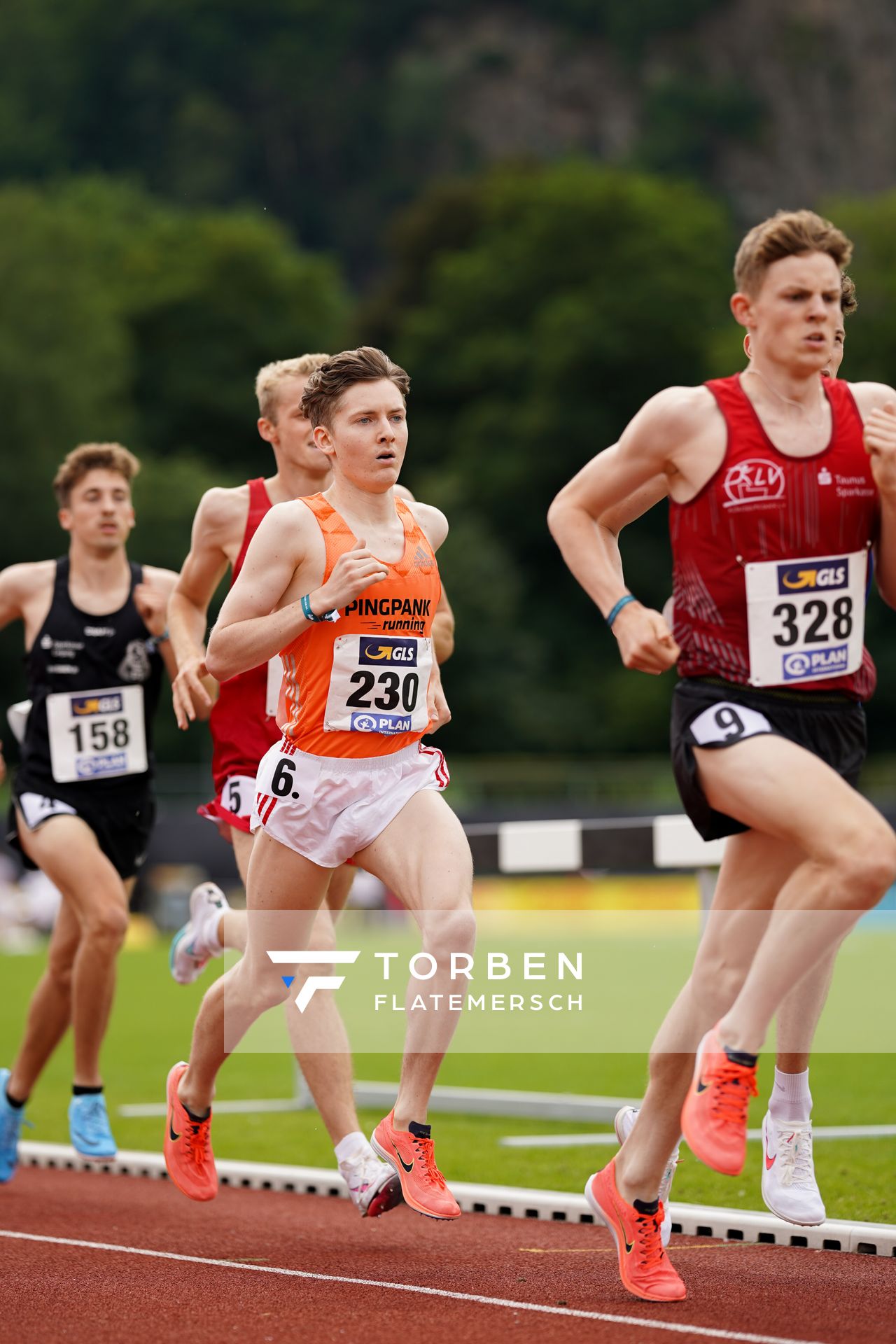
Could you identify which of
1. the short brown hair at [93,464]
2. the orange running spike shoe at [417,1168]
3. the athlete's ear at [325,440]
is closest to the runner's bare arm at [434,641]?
the athlete's ear at [325,440]

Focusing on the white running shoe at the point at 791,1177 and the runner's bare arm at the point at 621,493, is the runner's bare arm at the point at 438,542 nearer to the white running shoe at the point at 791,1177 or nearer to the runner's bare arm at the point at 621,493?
the runner's bare arm at the point at 621,493

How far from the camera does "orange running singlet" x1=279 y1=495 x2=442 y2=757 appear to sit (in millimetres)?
6516

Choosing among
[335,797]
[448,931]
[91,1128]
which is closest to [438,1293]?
[448,931]

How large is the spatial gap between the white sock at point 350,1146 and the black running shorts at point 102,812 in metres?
2.29

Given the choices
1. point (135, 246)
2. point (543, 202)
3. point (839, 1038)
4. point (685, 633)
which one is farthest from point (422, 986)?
point (135, 246)

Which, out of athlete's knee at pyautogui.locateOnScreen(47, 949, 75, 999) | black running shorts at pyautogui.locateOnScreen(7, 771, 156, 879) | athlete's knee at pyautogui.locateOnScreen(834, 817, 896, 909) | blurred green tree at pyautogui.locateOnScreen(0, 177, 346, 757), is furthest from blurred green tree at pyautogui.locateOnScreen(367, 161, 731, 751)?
athlete's knee at pyautogui.locateOnScreen(834, 817, 896, 909)

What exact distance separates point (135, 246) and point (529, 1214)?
5982 cm

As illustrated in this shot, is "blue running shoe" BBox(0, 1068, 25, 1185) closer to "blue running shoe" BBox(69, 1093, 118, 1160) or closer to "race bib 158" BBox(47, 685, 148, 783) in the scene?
"blue running shoe" BBox(69, 1093, 118, 1160)

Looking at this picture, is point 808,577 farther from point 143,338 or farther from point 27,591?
point 143,338

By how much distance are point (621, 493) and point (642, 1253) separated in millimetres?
2061

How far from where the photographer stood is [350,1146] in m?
7.16

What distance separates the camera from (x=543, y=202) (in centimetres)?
5928

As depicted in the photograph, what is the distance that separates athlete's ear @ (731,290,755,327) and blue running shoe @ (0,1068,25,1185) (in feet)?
15.4

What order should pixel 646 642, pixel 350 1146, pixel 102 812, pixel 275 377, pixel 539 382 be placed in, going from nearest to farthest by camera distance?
pixel 646 642, pixel 350 1146, pixel 275 377, pixel 102 812, pixel 539 382
